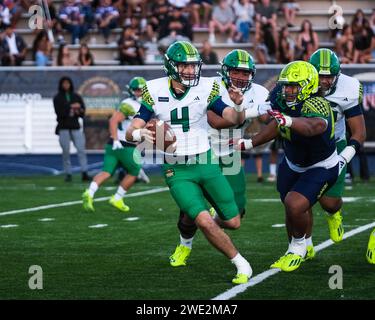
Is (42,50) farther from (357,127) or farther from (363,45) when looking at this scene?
(357,127)

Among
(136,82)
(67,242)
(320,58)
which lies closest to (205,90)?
(320,58)

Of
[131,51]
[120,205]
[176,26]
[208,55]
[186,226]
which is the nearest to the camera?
[186,226]

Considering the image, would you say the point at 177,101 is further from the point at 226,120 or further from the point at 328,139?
the point at 328,139

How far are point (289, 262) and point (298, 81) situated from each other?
1315 mm

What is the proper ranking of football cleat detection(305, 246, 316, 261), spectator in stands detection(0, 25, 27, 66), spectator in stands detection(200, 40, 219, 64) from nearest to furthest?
1. football cleat detection(305, 246, 316, 261)
2. spectator in stands detection(200, 40, 219, 64)
3. spectator in stands detection(0, 25, 27, 66)

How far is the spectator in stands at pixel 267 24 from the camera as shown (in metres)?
19.5

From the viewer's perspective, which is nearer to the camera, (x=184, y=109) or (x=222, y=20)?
(x=184, y=109)

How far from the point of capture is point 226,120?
7.77m

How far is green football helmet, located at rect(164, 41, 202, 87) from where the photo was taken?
7488 mm

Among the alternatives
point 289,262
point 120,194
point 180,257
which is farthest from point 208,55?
point 289,262

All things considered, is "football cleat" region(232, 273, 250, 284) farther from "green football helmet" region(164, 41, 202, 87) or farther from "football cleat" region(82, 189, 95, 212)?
"football cleat" region(82, 189, 95, 212)

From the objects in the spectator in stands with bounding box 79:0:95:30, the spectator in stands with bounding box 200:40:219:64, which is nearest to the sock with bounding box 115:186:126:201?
the spectator in stands with bounding box 200:40:219:64

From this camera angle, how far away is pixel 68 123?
17188mm

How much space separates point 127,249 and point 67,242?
77cm
